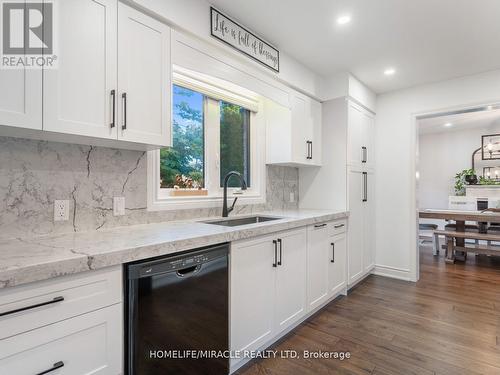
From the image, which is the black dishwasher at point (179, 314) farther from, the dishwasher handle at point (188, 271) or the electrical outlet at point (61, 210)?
the electrical outlet at point (61, 210)

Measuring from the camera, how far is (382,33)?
7.74 ft

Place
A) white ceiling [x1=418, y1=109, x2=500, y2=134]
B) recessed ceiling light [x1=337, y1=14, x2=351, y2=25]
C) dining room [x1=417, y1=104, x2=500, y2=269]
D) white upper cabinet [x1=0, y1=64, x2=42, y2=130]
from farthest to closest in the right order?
1. dining room [x1=417, y1=104, x2=500, y2=269]
2. white ceiling [x1=418, y1=109, x2=500, y2=134]
3. recessed ceiling light [x1=337, y1=14, x2=351, y2=25]
4. white upper cabinet [x1=0, y1=64, x2=42, y2=130]

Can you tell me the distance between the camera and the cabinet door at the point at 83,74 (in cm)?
127

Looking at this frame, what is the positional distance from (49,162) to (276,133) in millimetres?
2077

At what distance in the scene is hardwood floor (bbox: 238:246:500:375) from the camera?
73.1 inches

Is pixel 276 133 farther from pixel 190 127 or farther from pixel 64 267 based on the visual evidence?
pixel 64 267

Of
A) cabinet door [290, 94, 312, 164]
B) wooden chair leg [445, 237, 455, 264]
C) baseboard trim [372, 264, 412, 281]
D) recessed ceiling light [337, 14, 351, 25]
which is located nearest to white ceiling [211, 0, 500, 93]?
recessed ceiling light [337, 14, 351, 25]

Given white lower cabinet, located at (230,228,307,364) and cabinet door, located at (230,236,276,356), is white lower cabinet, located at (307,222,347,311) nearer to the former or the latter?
white lower cabinet, located at (230,228,307,364)

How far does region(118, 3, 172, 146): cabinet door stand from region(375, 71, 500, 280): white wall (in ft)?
10.3

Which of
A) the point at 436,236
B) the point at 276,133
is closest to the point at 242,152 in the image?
the point at 276,133

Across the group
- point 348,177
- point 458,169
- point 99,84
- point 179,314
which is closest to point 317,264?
point 348,177

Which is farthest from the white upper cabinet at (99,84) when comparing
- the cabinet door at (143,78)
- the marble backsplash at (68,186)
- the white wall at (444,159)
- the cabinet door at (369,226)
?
the white wall at (444,159)

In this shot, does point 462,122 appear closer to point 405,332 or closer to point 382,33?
point 382,33

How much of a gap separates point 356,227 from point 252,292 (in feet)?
6.40
